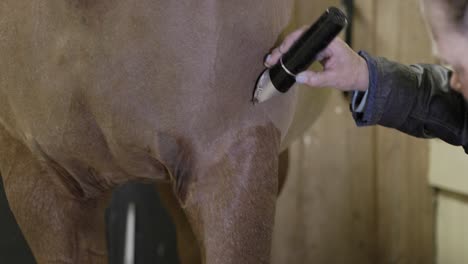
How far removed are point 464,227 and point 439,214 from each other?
0.37ft

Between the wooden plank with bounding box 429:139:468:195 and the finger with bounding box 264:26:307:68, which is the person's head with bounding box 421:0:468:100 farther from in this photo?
the wooden plank with bounding box 429:139:468:195

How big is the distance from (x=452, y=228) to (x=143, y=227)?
778mm

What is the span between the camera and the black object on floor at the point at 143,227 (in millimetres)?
1252

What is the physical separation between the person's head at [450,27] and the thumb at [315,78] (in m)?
0.11

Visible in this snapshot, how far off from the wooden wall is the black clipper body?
981mm

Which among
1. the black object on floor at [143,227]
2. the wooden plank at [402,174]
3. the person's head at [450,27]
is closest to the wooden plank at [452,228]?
the wooden plank at [402,174]

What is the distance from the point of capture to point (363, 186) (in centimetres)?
152

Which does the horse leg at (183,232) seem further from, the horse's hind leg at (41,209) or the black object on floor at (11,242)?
the horse's hind leg at (41,209)

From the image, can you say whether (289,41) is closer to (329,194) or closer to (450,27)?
(450,27)

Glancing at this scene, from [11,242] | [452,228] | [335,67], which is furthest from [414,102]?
[452,228]

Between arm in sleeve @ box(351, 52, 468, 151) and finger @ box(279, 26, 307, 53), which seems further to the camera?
arm in sleeve @ box(351, 52, 468, 151)

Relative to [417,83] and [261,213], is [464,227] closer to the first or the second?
[417,83]

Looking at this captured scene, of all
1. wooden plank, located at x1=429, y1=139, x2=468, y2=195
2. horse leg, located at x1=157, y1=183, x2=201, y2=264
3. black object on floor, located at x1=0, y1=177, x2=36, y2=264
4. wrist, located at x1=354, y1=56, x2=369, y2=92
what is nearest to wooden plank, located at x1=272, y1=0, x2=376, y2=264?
wooden plank, located at x1=429, y1=139, x2=468, y2=195

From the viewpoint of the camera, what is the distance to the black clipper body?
1.60 feet
